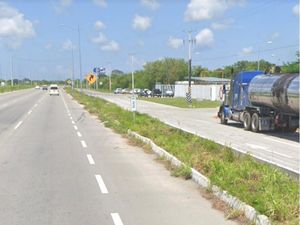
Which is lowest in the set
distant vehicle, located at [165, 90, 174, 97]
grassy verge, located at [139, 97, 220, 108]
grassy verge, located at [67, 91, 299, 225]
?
distant vehicle, located at [165, 90, 174, 97]

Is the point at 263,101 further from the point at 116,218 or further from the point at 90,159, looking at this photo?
the point at 116,218

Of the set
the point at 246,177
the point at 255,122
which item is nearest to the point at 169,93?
the point at 255,122

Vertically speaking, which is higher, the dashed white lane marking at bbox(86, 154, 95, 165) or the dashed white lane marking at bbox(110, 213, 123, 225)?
the dashed white lane marking at bbox(110, 213, 123, 225)

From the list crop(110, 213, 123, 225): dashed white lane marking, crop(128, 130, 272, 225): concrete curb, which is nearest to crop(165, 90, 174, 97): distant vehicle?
crop(128, 130, 272, 225): concrete curb

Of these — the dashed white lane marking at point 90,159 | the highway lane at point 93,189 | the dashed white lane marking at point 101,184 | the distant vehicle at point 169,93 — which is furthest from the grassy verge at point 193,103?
the dashed white lane marking at point 101,184

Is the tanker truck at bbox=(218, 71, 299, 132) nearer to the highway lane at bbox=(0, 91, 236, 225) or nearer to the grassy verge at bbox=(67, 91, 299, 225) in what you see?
the grassy verge at bbox=(67, 91, 299, 225)

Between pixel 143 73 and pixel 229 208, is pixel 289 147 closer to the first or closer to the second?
pixel 229 208

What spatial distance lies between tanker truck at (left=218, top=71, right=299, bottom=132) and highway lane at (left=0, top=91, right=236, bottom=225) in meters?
8.36

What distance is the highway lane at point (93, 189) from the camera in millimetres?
8102

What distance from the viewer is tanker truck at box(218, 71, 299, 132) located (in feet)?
74.6

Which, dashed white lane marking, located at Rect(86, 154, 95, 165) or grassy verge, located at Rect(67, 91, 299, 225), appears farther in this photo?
dashed white lane marking, located at Rect(86, 154, 95, 165)

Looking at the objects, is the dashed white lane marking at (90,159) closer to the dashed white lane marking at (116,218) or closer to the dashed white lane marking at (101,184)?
the dashed white lane marking at (101,184)

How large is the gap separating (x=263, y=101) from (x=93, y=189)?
55.1 ft

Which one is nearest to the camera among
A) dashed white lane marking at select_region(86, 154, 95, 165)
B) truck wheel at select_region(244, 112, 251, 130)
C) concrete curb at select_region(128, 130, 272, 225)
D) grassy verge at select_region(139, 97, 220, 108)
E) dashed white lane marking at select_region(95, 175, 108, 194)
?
concrete curb at select_region(128, 130, 272, 225)
